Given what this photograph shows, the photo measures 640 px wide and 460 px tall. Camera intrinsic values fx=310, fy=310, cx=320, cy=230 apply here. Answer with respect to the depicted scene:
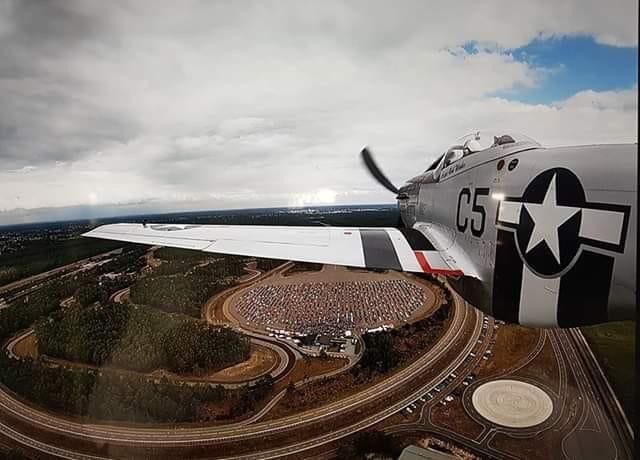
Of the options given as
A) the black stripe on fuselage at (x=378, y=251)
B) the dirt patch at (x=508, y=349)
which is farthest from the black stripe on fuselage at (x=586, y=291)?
the dirt patch at (x=508, y=349)

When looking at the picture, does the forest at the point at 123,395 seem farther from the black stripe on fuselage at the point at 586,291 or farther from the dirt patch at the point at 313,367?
the black stripe on fuselage at the point at 586,291

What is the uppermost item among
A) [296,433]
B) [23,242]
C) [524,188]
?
[524,188]

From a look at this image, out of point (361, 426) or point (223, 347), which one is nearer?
point (361, 426)

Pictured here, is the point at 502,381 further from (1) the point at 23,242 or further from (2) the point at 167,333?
(1) the point at 23,242

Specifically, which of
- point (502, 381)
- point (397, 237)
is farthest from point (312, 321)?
point (397, 237)

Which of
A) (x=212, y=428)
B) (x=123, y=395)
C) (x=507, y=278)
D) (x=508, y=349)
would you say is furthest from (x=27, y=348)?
(x=508, y=349)

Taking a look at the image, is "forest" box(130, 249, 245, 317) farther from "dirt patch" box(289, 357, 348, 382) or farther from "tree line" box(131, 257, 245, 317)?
"dirt patch" box(289, 357, 348, 382)
